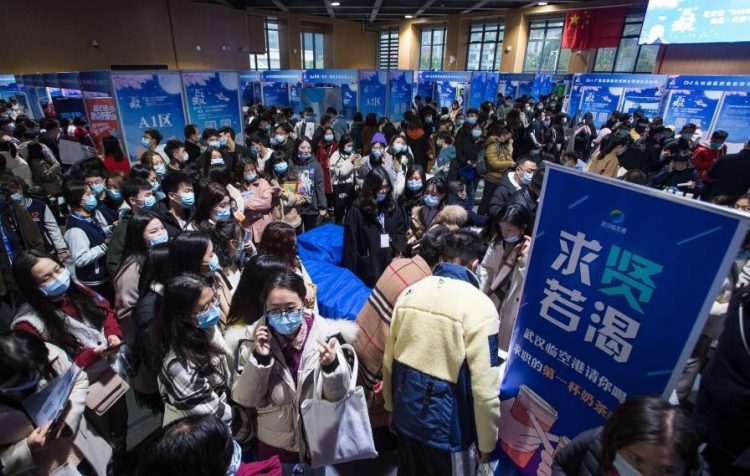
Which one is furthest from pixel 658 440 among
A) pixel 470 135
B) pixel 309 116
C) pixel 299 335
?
pixel 309 116

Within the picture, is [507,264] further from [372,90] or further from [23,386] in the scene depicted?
[372,90]

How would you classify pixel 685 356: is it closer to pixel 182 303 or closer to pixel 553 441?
pixel 553 441

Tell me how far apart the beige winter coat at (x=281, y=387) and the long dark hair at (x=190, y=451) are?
15.6 inches

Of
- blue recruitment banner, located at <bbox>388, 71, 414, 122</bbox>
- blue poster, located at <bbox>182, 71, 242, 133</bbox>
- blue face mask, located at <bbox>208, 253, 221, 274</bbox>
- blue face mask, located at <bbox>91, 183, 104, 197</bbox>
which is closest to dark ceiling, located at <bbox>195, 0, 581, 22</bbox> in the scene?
blue recruitment banner, located at <bbox>388, 71, 414, 122</bbox>

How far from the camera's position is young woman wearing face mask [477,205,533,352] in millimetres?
2570

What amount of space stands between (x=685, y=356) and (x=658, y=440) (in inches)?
11.4

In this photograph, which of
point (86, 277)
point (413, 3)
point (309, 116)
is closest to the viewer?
point (86, 277)

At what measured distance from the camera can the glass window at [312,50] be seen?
2098 cm

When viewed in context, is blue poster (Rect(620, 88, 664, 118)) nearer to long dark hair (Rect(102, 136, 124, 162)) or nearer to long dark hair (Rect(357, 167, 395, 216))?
long dark hair (Rect(357, 167, 395, 216))

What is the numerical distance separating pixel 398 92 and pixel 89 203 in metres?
8.84

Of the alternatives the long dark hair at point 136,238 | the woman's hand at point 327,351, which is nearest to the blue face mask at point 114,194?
the long dark hair at point 136,238

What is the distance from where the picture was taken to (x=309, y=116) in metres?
9.20

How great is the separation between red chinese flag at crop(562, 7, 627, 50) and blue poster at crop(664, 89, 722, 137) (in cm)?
756

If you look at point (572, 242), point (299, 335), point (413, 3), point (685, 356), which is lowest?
point (299, 335)
